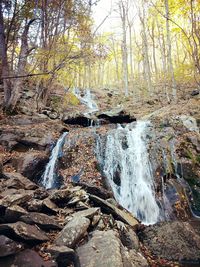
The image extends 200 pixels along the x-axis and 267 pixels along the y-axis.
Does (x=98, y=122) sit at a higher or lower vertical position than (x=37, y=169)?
higher

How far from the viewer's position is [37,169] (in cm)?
852

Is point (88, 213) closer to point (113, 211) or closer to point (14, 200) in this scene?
point (113, 211)

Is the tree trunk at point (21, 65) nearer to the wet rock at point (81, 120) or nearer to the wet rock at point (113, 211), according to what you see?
the wet rock at point (81, 120)

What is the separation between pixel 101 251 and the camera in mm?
3840

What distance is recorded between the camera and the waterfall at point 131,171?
23.5ft

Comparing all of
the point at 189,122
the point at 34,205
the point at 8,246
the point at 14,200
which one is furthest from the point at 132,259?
the point at 189,122

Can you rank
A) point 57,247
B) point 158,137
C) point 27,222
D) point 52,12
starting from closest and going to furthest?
point 57,247 → point 27,222 → point 158,137 → point 52,12

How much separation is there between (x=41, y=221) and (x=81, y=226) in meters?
0.74

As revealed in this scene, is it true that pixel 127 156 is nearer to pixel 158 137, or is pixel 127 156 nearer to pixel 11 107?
pixel 158 137

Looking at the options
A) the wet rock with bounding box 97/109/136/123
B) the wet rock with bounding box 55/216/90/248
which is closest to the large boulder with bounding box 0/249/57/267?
the wet rock with bounding box 55/216/90/248

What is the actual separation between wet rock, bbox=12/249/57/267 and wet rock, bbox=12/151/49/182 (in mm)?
4774

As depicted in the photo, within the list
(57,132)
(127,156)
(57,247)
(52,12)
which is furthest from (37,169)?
(52,12)

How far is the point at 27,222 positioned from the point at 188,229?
3.49 metres

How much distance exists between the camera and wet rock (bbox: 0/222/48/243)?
380cm
